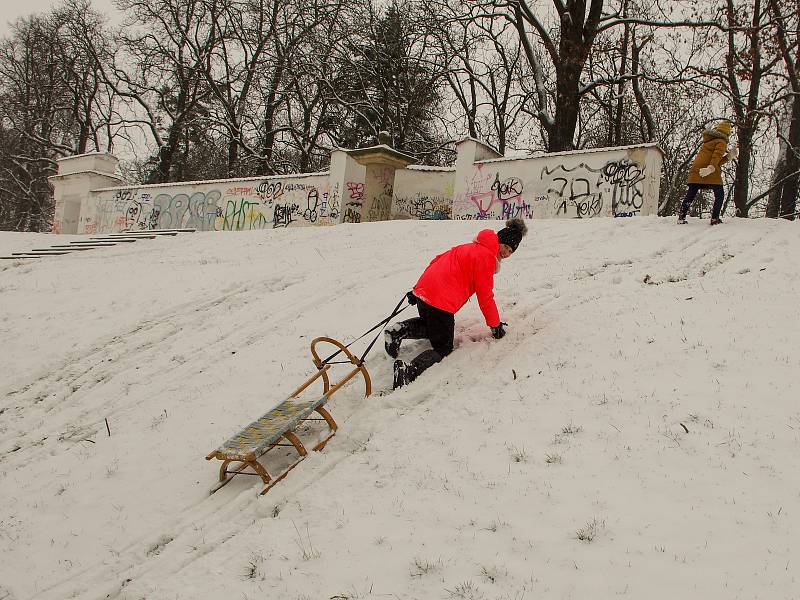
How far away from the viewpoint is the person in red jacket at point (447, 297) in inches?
224

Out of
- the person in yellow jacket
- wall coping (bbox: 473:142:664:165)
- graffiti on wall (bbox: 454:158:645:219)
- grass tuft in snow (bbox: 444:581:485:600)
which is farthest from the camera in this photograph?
graffiti on wall (bbox: 454:158:645:219)

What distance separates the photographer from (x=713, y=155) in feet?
32.0

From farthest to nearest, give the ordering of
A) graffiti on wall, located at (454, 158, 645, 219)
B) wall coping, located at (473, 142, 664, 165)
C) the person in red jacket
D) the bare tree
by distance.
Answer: the bare tree
graffiti on wall, located at (454, 158, 645, 219)
wall coping, located at (473, 142, 664, 165)
the person in red jacket

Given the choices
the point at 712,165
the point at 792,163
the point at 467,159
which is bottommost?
the point at 712,165

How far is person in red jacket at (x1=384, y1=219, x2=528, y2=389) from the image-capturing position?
569cm

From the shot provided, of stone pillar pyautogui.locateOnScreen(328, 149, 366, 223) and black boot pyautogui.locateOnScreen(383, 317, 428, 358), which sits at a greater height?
stone pillar pyautogui.locateOnScreen(328, 149, 366, 223)

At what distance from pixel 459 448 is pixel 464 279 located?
1865mm

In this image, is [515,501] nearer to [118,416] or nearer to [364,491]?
[364,491]

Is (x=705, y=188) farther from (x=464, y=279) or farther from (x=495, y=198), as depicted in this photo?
(x=464, y=279)

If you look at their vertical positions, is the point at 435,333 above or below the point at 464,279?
below

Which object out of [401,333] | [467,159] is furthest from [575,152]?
[401,333]

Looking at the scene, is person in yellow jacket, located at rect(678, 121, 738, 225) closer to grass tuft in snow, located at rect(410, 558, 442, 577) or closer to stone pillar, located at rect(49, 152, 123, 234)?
grass tuft in snow, located at rect(410, 558, 442, 577)

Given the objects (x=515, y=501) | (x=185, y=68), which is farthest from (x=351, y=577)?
(x=185, y=68)

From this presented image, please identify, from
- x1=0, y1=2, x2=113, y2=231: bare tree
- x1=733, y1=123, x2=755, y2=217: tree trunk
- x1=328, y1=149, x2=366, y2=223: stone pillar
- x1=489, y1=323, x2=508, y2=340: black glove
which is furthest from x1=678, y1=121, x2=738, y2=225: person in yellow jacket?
x1=0, y1=2, x2=113, y2=231: bare tree
